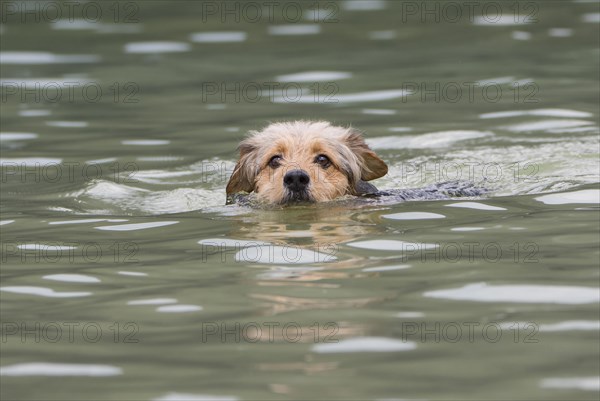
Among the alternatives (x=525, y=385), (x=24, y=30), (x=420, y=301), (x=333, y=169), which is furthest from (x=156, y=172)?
(x=24, y=30)

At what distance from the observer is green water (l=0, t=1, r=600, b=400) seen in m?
5.20

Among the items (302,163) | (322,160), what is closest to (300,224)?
(302,163)

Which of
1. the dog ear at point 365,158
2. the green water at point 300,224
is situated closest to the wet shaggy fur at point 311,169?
the dog ear at point 365,158

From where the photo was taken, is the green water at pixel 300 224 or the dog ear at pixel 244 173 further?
the dog ear at pixel 244 173

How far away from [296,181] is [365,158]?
3.47 feet

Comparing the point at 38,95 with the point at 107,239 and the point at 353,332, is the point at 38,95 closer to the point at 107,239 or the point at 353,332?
the point at 107,239

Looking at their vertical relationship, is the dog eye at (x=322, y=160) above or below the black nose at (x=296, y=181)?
above

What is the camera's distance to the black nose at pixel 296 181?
9.11m

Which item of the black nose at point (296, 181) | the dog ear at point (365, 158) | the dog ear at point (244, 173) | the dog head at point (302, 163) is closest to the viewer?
the black nose at point (296, 181)

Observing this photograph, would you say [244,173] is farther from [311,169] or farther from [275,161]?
[311,169]

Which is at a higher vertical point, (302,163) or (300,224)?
(302,163)

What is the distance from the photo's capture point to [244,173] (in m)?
9.86

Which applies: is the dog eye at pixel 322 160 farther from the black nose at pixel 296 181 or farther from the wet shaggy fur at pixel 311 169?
the black nose at pixel 296 181

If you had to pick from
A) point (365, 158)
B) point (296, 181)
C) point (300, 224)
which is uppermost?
point (365, 158)
